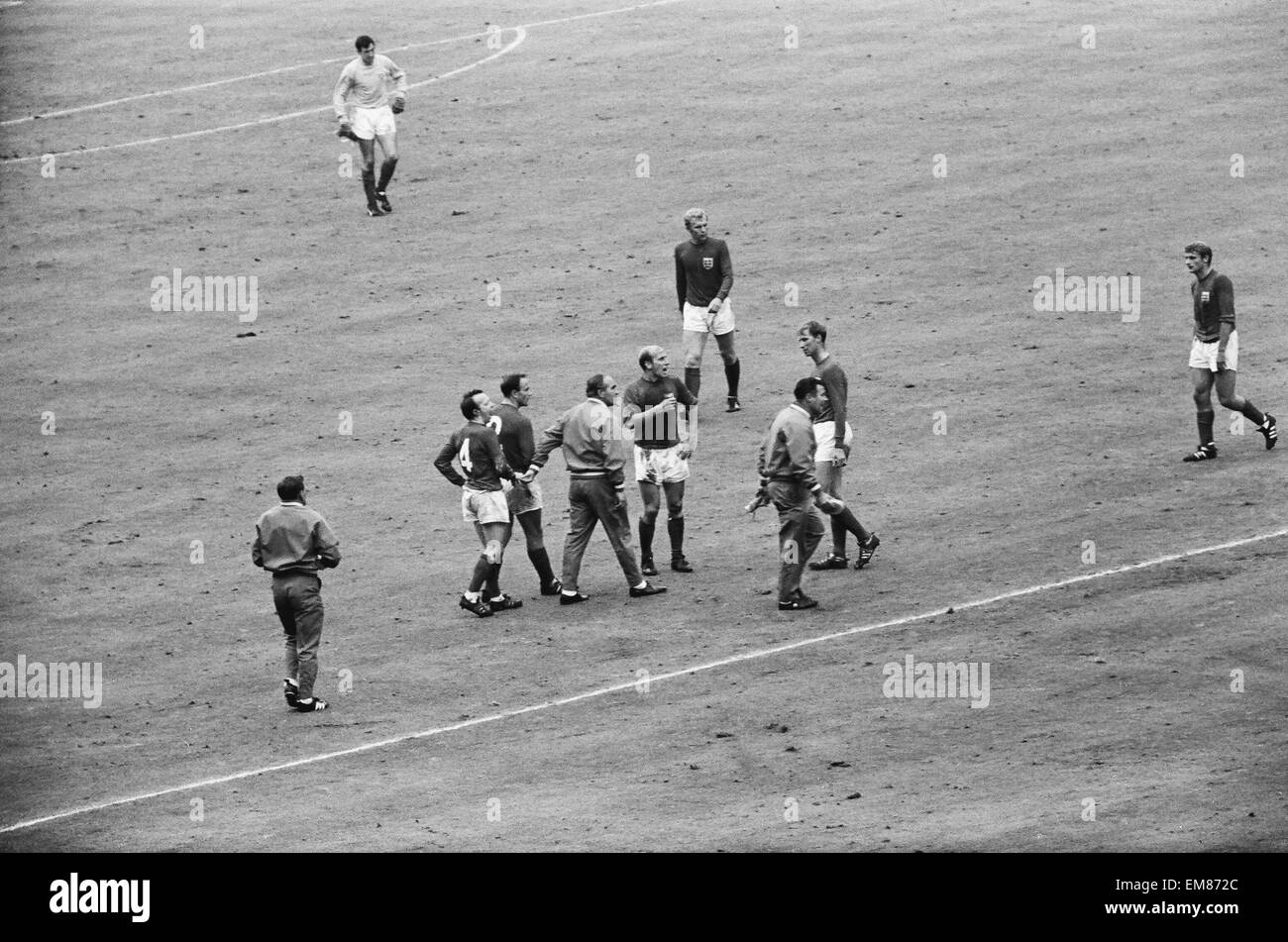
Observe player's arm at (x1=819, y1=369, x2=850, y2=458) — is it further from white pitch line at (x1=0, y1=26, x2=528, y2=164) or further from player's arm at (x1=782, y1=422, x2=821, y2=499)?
white pitch line at (x1=0, y1=26, x2=528, y2=164)

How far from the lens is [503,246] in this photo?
2795cm

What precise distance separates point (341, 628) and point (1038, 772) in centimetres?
737

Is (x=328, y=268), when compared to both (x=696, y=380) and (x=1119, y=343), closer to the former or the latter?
→ (x=696, y=380)

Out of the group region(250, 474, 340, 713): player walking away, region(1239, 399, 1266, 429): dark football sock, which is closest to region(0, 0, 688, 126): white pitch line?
region(250, 474, 340, 713): player walking away

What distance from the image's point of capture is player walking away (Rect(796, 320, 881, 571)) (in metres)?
18.5

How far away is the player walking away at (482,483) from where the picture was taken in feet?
60.4

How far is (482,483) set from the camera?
18.5m

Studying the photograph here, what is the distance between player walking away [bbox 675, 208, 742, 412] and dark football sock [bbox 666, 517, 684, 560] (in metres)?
3.62

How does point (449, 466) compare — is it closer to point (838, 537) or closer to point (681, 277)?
point (838, 537)

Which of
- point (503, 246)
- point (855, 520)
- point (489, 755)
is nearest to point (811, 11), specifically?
point (503, 246)

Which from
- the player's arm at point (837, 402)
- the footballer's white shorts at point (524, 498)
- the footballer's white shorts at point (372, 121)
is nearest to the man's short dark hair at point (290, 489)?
the footballer's white shorts at point (524, 498)

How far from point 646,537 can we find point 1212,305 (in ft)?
21.6

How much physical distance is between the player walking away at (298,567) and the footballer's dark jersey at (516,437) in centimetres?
272
